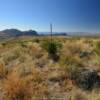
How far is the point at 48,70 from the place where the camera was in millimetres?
11617

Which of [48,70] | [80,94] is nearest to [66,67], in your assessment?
[48,70]

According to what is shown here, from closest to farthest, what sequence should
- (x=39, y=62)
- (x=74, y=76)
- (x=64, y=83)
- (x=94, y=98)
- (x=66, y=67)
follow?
(x=94, y=98), (x=64, y=83), (x=74, y=76), (x=66, y=67), (x=39, y=62)

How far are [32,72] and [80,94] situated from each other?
316 cm

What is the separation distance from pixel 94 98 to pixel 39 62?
6.49m

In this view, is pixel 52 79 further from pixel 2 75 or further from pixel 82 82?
pixel 2 75

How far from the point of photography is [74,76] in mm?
9945

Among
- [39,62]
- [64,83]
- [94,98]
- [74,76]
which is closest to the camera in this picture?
[94,98]

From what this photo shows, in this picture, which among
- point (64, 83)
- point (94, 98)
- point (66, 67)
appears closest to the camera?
point (94, 98)

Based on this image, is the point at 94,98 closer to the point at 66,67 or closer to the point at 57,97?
the point at 57,97

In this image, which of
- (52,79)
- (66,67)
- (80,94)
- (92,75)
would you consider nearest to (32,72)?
(52,79)

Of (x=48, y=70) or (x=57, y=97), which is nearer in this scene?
(x=57, y=97)

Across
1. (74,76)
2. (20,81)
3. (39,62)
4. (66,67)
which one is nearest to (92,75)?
(74,76)

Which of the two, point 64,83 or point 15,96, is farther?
point 64,83

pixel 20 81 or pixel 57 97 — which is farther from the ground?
pixel 20 81
